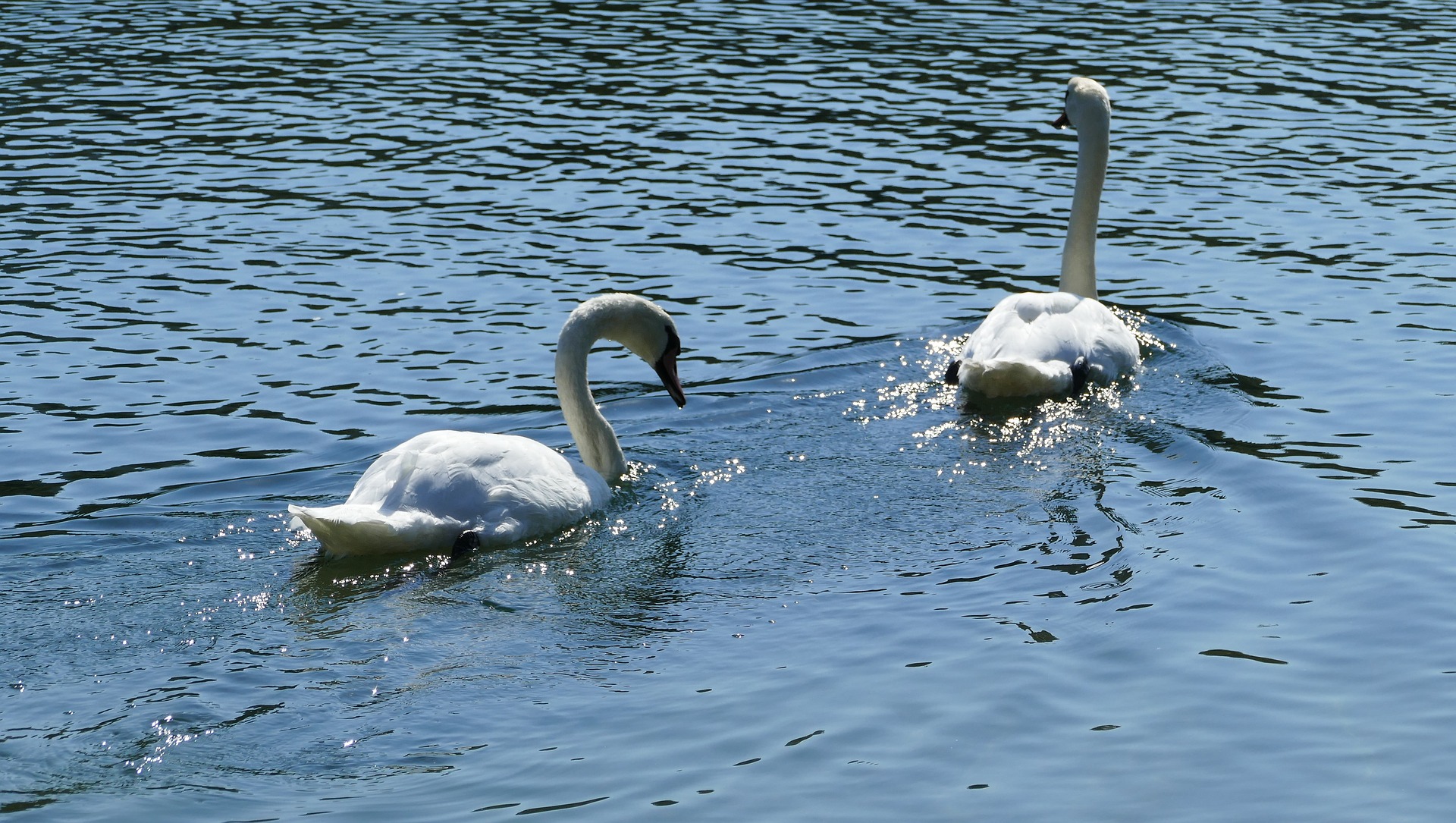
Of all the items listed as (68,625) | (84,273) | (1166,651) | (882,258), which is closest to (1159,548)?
(1166,651)

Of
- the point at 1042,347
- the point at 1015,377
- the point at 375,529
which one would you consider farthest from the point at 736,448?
the point at 375,529

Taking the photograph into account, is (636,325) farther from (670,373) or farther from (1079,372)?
(1079,372)

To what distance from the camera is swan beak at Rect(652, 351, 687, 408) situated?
11133 mm

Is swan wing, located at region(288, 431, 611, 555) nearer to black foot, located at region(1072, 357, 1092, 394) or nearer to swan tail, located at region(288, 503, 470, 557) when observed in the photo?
swan tail, located at region(288, 503, 470, 557)

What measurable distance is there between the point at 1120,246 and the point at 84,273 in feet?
29.1

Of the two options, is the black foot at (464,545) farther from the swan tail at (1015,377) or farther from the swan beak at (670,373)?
the swan tail at (1015,377)

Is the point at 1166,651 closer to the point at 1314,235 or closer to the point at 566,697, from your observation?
the point at 566,697

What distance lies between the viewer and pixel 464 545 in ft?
30.1

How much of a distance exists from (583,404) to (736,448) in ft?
3.55

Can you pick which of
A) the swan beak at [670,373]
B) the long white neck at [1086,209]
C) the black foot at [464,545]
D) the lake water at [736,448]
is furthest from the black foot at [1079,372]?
the black foot at [464,545]

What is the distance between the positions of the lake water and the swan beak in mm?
413

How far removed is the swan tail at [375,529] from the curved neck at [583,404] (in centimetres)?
165

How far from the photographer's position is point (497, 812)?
21.6 feet

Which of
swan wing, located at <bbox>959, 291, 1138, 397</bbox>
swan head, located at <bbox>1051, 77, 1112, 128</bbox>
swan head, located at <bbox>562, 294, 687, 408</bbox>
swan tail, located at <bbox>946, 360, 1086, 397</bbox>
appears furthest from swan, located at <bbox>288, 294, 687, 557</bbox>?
swan head, located at <bbox>1051, 77, 1112, 128</bbox>
